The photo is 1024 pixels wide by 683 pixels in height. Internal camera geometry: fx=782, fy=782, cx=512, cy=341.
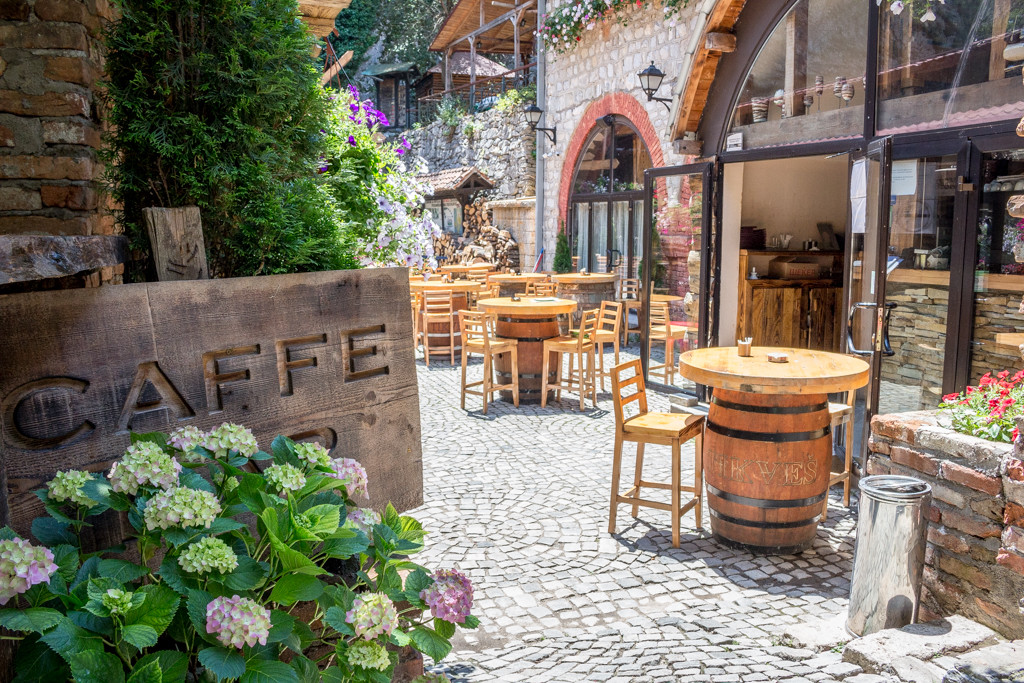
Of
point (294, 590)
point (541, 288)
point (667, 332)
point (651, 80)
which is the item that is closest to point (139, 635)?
point (294, 590)

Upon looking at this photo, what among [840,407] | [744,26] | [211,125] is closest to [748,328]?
[744,26]

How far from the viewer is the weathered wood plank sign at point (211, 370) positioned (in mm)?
1654

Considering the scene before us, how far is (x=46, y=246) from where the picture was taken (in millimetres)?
Answer: 1396

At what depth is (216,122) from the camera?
2.14m

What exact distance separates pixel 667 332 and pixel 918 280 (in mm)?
2888

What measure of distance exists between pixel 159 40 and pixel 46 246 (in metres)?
0.90

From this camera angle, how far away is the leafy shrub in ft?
10.1

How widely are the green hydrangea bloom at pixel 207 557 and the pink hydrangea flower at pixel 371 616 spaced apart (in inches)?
9.9

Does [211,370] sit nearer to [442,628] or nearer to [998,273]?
[442,628]

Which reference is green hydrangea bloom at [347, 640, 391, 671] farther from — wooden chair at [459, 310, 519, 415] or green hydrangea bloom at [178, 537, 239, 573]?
wooden chair at [459, 310, 519, 415]

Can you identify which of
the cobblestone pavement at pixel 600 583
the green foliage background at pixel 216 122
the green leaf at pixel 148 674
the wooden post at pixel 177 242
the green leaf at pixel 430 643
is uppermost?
the green foliage background at pixel 216 122

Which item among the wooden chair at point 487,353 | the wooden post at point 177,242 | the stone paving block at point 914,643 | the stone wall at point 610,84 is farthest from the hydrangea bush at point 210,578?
the stone wall at point 610,84

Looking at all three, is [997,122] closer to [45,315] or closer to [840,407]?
[840,407]

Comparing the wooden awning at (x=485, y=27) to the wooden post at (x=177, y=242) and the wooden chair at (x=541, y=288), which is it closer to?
the wooden chair at (x=541, y=288)
